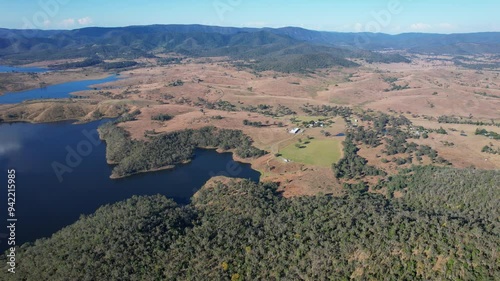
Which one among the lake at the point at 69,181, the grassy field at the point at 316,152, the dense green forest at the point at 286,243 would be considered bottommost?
the lake at the point at 69,181

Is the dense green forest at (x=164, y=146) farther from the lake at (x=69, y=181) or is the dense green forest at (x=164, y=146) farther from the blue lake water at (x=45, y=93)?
the blue lake water at (x=45, y=93)

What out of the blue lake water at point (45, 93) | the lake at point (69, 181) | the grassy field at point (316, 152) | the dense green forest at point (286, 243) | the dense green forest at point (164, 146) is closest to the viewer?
the dense green forest at point (286, 243)

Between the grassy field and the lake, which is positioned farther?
the grassy field

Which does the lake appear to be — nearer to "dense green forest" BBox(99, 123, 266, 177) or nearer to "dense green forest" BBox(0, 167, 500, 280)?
"dense green forest" BBox(99, 123, 266, 177)

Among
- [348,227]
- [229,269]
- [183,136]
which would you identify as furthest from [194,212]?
[183,136]

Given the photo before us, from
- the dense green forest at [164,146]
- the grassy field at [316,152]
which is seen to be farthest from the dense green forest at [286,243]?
the dense green forest at [164,146]

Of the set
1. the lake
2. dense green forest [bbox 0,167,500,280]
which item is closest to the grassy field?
the lake

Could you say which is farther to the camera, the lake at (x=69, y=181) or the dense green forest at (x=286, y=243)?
the lake at (x=69, y=181)
